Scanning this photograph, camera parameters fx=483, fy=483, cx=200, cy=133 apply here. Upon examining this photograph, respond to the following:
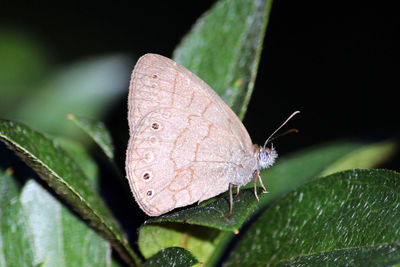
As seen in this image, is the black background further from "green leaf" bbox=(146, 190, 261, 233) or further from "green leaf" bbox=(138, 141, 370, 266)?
"green leaf" bbox=(146, 190, 261, 233)

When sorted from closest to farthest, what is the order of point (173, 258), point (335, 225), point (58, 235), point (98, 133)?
1. point (173, 258)
2. point (335, 225)
3. point (58, 235)
4. point (98, 133)

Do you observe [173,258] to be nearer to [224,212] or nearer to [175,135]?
[224,212]

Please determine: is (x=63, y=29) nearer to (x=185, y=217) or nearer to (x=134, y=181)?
(x=134, y=181)

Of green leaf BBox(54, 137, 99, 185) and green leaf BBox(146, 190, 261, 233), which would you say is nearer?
green leaf BBox(146, 190, 261, 233)

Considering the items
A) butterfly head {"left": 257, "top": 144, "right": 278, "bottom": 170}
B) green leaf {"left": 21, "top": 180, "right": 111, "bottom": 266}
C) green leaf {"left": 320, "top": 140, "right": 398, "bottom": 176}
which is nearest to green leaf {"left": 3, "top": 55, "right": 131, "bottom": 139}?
butterfly head {"left": 257, "top": 144, "right": 278, "bottom": 170}

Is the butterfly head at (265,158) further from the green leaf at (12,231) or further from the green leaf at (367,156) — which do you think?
the green leaf at (12,231)

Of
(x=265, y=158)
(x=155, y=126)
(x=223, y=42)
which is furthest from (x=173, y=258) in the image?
(x=223, y=42)

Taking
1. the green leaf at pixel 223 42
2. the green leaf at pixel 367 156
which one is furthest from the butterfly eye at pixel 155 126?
the green leaf at pixel 367 156

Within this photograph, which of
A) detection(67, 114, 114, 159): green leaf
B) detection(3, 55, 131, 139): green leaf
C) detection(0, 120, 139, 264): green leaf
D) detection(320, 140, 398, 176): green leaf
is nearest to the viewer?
detection(0, 120, 139, 264): green leaf

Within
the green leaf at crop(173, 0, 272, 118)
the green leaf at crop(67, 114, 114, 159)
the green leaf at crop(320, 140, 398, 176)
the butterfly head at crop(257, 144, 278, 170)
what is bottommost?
the green leaf at crop(320, 140, 398, 176)
